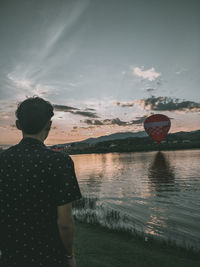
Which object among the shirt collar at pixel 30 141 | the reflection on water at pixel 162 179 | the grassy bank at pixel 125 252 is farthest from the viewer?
the reflection on water at pixel 162 179

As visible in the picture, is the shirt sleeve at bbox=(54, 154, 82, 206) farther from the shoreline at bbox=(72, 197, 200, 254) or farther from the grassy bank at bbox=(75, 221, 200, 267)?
the shoreline at bbox=(72, 197, 200, 254)

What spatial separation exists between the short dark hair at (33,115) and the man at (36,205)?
13 cm

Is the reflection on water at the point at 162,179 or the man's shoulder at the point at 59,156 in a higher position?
the man's shoulder at the point at 59,156

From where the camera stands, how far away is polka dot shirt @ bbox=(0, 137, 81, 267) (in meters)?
2.05

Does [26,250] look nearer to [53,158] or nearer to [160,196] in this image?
[53,158]

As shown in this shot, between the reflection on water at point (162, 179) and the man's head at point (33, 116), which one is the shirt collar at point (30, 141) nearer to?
the man's head at point (33, 116)

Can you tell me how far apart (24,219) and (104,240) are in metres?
7.96

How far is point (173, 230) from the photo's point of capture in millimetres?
11922

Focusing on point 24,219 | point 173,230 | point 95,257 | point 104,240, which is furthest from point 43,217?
point 173,230

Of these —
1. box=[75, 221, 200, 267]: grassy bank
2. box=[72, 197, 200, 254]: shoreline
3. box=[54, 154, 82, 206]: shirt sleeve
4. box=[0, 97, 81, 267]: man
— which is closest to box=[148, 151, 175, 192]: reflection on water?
box=[72, 197, 200, 254]: shoreline

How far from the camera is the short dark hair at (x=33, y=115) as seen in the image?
2.25 metres

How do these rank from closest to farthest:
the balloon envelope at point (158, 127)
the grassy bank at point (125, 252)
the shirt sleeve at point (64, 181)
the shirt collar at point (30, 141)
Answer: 1. the shirt sleeve at point (64, 181)
2. the shirt collar at point (30, 141)
3. the grassy bank at point (125, 252)
4. the balloon envelope at point (158, 127)

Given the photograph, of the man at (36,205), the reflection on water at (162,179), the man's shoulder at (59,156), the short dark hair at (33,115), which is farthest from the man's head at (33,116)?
the reflection on water at (162,179)

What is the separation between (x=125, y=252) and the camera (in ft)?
24.6
